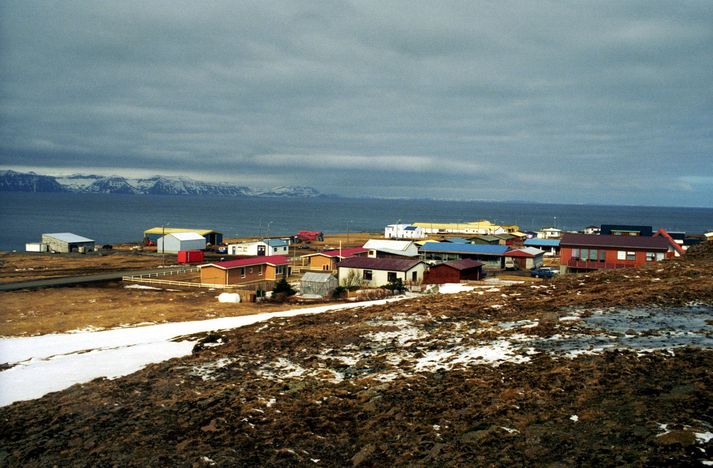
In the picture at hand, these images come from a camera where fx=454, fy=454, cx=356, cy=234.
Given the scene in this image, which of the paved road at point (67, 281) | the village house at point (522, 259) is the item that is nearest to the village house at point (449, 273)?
the village house at point (522, 259)

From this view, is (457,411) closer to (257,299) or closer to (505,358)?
(505,358)

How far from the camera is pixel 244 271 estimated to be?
5847 centimetres

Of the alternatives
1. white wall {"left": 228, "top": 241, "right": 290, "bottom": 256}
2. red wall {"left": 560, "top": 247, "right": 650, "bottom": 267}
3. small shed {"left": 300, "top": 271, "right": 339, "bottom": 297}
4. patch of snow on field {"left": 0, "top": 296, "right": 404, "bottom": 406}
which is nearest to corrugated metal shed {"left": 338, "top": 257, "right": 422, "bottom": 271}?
small shed {"left": 300, "top": 271, "right": 339, "bottom": 297}

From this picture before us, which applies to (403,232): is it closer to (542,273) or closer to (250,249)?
(250,249)

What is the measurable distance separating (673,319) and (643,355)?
3.57 meters

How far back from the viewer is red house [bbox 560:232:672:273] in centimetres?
5056

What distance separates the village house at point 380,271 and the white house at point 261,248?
34.6 metres

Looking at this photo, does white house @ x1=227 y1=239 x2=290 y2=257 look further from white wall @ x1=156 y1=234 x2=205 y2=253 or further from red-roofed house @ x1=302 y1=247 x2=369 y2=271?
red-roofed house @ x1=302 y1=247 x2=369 y2=271

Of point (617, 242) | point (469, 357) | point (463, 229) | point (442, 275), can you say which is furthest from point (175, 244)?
point (463, 229)

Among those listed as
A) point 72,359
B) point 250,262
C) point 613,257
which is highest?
→ point 613,257

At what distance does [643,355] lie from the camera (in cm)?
955

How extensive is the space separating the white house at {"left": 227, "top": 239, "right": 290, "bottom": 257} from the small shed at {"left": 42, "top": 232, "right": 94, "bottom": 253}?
32.3 meters

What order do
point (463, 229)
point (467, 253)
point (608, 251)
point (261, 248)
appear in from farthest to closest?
point (463, 229) → point (261, 248) → point (467, 253) → point (608, 251)

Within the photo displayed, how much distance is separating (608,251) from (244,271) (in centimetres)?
4393
